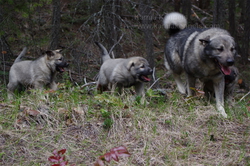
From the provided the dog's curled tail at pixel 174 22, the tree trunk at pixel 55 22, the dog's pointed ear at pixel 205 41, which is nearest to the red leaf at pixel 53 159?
the dog's pointed ear at pixel 205 41

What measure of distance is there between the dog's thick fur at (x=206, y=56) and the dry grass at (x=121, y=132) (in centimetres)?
59

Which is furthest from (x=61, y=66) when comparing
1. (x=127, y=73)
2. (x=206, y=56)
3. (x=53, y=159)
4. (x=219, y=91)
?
(x=53, y=159)

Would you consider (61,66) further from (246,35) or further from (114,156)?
(246,35)

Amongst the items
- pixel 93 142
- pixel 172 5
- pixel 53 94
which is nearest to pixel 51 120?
pixel 93 142

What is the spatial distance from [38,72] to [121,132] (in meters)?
3.39

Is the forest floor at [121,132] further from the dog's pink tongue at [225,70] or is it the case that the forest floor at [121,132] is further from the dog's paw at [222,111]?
the dog's pink tongue at [225,70]

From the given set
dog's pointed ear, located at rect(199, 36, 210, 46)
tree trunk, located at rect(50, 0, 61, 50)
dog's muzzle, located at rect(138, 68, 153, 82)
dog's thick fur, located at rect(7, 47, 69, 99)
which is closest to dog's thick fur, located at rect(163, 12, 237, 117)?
dog's pointed ear, located at rect(199, 36, 210, 46)

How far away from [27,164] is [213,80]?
3568mm

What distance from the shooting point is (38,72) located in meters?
6.79

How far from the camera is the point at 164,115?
4672 mm

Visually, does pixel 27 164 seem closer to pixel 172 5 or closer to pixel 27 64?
pixel 27 64

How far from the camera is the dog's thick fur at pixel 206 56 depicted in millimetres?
4898

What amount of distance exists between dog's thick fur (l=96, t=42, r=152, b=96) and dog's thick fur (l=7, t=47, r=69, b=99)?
1.23m

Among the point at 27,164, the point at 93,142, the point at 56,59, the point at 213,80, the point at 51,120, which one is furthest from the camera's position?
the point at 56,59
